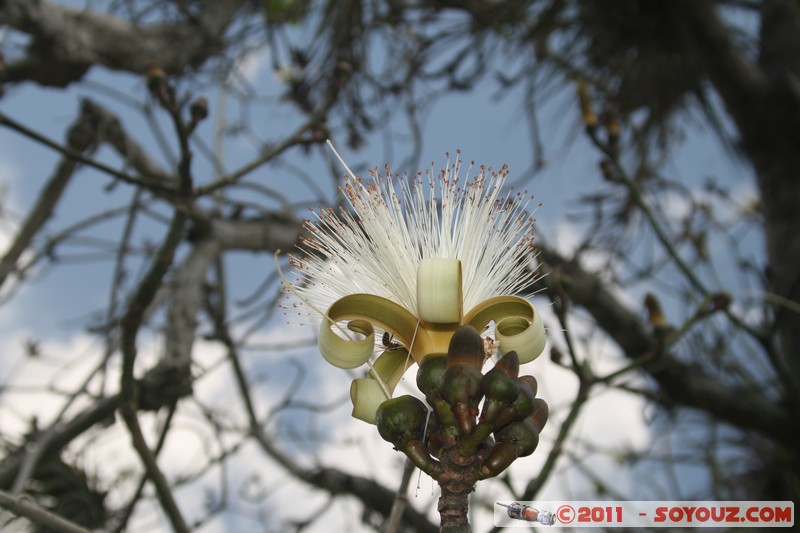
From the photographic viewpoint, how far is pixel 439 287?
0.87 m

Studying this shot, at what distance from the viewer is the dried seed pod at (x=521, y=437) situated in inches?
32.9

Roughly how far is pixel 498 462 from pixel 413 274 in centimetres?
29

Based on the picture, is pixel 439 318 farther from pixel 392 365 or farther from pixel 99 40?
pixel 99 40

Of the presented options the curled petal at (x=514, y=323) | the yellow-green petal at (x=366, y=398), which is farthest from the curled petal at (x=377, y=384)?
the curled petal at (x=514, y=323)

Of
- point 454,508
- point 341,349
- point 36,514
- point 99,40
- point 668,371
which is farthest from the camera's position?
point 668,371

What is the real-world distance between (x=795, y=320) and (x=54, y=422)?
2.81 meters

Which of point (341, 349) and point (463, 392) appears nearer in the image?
point (463, 392)

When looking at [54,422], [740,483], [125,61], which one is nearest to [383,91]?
[125,61]

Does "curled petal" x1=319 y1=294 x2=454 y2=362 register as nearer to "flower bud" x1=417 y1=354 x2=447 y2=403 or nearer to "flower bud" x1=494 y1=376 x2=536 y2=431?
"flower bud" x1=417 y1=354 x2=447 y2=403

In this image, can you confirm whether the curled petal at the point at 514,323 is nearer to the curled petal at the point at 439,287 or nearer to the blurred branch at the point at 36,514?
the curled petal at the point at 439,287

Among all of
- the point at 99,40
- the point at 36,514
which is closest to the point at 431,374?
the point at 36,514

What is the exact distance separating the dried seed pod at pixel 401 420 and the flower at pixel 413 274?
10cm

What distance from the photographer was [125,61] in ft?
9.77

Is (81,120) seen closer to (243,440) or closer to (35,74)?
(35,74)
